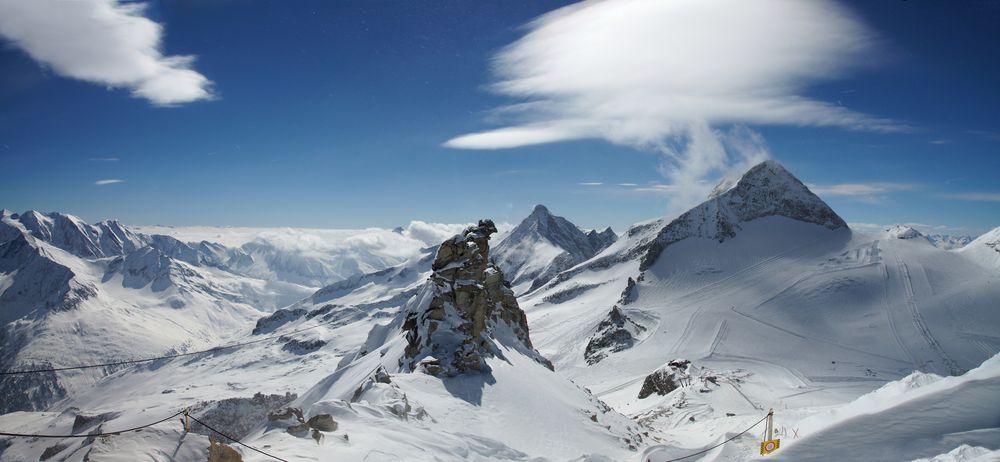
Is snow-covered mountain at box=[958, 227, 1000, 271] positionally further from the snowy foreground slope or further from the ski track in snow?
the ski track in snow

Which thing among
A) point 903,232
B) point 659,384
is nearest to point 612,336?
point 659,384

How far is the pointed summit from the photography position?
117 metres

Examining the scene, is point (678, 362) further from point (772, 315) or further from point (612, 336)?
point (772, 315)

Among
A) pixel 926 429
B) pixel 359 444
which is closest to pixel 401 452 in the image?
pixel 359 444

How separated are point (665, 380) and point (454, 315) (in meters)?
33.1

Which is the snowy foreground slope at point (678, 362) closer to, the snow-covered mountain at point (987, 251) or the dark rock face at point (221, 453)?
the snow-covered mountain at point (987, 251)

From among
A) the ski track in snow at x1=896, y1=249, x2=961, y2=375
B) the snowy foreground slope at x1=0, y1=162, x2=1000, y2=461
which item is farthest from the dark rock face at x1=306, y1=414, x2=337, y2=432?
the ski track in snow at x1=896, y1=249, x2=961, y2=375

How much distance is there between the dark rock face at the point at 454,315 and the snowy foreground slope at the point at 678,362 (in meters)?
0.15

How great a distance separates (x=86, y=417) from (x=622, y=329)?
8088 cm

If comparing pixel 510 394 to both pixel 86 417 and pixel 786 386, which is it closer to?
pixel 786 386

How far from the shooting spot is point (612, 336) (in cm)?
8906

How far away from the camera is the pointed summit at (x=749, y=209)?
117m

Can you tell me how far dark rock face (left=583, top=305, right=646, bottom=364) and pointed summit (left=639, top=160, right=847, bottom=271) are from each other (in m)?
26.5

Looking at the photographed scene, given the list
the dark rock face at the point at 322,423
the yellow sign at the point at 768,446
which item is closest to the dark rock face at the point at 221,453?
the dark rock face at the point at 322,423
